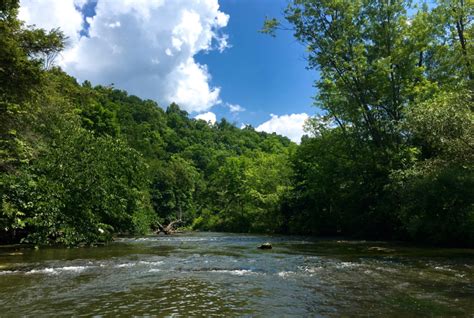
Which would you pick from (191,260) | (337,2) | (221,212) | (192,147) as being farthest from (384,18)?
(192,147)

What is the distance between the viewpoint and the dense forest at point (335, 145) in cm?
1644

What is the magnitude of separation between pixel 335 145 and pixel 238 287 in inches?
1121

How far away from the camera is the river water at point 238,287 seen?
24.6ft

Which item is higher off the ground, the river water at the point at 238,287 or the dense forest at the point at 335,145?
the dense forest at the point at 335,145

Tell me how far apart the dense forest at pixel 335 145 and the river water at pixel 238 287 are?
4971 millimetres

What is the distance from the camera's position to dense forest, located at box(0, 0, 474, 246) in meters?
16.4

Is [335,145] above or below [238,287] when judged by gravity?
above

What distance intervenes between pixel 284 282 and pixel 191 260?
604 centimetres

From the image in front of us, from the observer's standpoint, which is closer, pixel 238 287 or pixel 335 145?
pixel 238 287

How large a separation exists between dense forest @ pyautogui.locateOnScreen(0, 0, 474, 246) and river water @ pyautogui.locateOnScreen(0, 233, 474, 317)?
4971mm

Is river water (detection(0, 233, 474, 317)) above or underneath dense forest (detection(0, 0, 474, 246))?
underneath

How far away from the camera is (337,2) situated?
29.4m

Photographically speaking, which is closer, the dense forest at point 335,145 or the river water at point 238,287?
the river water at point 238,287

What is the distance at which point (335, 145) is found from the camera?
120ft
